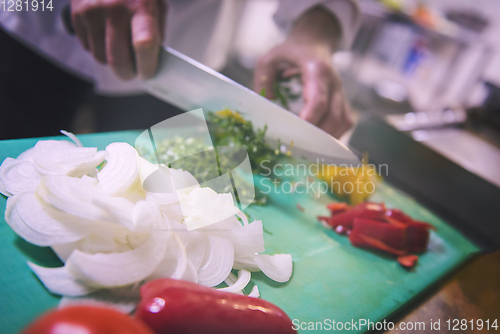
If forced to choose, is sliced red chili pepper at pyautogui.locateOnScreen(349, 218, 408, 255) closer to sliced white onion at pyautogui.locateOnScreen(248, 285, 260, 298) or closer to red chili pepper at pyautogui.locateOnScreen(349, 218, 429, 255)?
red chili pepper at pyautogui.locateOnScreen(349, 218, 429, 255)

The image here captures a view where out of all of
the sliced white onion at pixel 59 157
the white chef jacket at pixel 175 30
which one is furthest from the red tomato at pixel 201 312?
the white chef jacket at pixel 175 30

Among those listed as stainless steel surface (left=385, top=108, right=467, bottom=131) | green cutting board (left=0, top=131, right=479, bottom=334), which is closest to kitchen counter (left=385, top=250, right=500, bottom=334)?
green cutting board (left=0, top=131, right=479, bottom=334)

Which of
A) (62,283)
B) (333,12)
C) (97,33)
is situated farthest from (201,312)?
(333,12)

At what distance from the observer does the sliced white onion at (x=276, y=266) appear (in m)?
0.77

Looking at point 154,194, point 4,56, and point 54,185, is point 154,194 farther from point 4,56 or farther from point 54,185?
point 4,56

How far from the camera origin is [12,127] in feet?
5.17

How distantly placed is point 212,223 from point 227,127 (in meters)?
0.55

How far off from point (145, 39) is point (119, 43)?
0.16 m

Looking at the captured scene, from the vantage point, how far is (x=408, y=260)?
1055 millimetres

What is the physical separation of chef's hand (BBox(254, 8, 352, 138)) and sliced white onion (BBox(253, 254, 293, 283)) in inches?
24.4

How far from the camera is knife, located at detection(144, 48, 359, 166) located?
110 cm

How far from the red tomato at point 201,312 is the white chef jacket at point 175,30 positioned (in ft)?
5.11

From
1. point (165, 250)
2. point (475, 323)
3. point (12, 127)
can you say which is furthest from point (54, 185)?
point (12, 127)

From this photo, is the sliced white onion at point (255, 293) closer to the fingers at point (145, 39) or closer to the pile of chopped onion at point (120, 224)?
the pile of chopped onion at point (120, 224)
